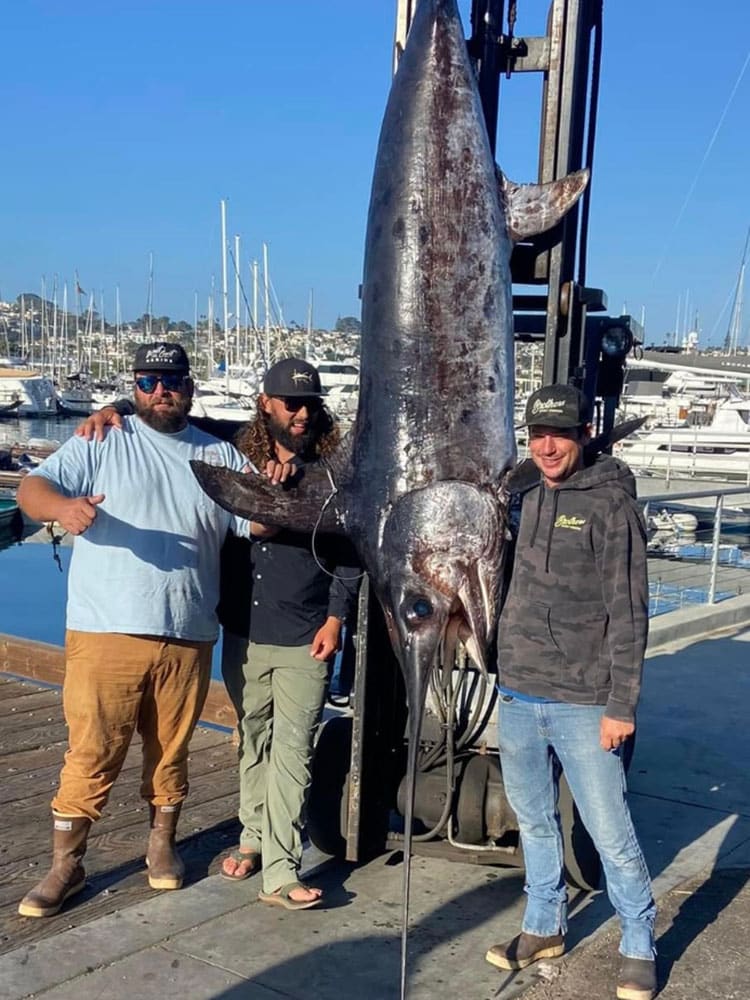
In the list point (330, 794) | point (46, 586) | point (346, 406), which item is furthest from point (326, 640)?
point (46, 586)

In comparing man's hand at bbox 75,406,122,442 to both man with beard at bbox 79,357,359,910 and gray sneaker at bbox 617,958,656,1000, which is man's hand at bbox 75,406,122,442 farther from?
gray sneaker at bbox 617,958,656,1000

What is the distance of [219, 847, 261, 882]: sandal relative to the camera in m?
3.51

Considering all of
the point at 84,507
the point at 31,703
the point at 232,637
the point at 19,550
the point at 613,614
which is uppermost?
the point at 84,507

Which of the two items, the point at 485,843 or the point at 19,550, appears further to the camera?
the point at 19,550

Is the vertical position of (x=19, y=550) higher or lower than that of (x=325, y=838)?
lower

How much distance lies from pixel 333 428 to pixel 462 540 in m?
1.07

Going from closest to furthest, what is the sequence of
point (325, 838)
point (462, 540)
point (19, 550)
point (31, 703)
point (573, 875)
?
point (462, 540) → point (573, 875) → point (325, 838) → point (31, 703) → point (19, 550)

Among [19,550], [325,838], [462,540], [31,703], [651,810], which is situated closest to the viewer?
[462,540]

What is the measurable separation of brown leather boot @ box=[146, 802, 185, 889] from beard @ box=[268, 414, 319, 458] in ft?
3.98

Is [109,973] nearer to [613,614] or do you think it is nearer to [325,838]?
[325,838]

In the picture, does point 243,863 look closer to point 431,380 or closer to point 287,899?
point 287,899

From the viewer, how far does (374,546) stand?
2.66 metres

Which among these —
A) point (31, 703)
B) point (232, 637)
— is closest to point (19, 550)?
point (31, 703)

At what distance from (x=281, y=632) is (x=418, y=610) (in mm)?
1025
